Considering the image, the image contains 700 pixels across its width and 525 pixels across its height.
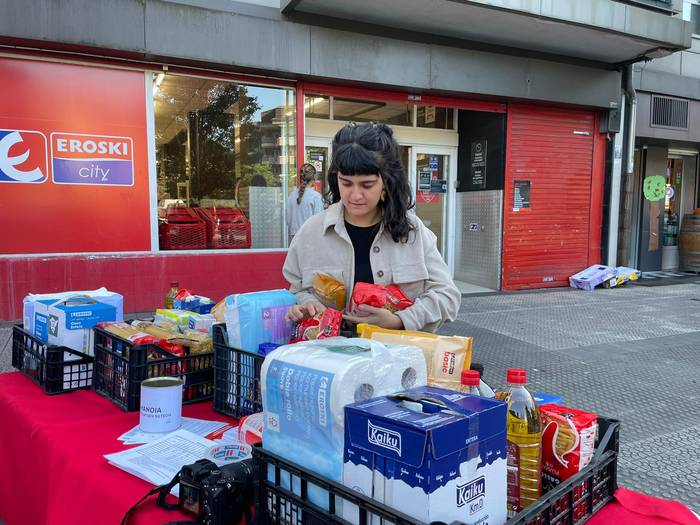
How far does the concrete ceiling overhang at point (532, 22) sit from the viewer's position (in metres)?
6.98

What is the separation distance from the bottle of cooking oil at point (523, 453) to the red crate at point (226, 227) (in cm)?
639

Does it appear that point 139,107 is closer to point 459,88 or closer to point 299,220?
point 299,220

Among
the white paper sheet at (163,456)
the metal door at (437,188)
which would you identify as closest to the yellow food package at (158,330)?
the white paper sheet at (163,456)

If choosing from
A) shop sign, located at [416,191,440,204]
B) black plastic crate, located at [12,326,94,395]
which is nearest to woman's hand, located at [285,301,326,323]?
black plastic crate, located at [12,326,94,395]

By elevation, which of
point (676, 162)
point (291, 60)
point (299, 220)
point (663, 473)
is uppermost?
point (291, 60)

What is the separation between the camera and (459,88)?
27.1ft

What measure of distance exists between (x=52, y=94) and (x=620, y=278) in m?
9.63

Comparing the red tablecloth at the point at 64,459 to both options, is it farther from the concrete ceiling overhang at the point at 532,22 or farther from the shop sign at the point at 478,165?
the shop sign at the point at 478,165

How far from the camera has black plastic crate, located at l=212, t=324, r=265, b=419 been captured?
167cm

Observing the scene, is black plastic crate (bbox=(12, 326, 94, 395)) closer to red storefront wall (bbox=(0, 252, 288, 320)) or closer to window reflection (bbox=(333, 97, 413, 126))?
red storefront wall (bbox=(0, 252, 288, 320))

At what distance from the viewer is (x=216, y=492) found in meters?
1.14

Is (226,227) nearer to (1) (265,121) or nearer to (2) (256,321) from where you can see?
(1) (265,121)

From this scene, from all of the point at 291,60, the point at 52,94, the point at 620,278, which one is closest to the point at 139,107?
the point at 52,94

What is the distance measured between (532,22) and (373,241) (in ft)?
21.9
